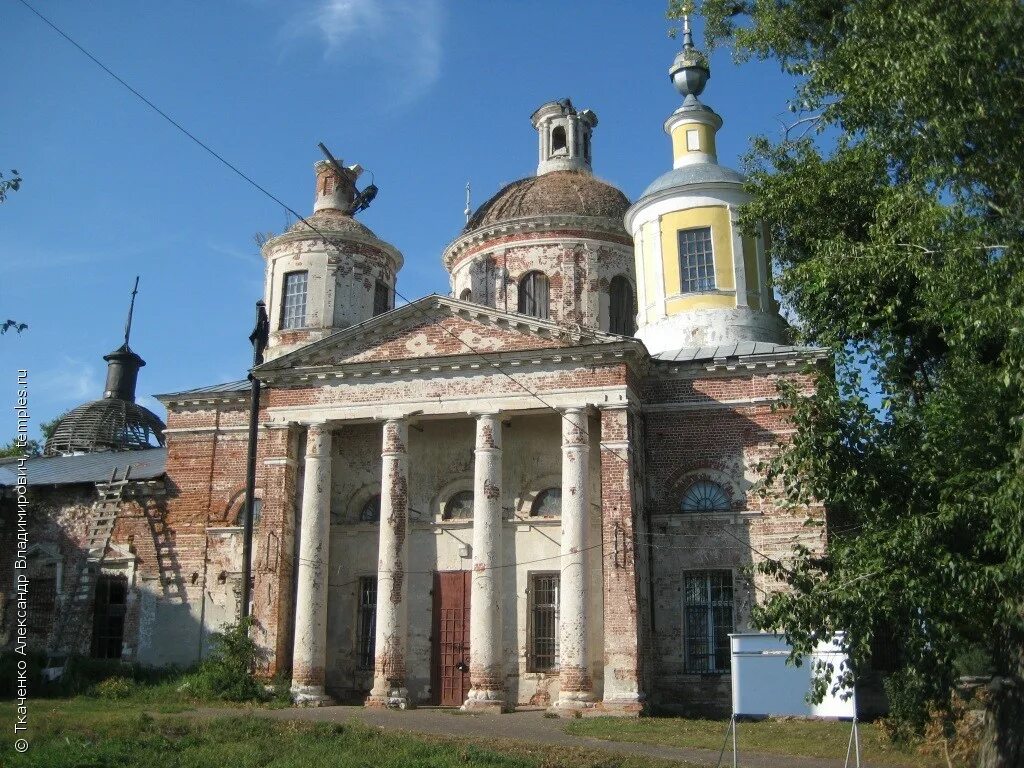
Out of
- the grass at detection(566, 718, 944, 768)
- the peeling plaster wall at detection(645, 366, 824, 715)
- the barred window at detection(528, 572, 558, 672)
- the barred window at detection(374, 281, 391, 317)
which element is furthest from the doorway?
the peeling plaster wall at detection(645, 366, 824, 715)

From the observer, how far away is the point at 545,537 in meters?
20.9

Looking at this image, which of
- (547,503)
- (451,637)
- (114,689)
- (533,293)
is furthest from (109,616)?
(533,293)

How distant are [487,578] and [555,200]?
11859 mm

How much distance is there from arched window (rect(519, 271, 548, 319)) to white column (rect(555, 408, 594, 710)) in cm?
717

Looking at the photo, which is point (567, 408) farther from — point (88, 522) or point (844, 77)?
point (88, 522)

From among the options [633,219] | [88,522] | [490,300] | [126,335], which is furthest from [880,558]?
[126,335]

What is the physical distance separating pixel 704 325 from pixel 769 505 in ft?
15.6

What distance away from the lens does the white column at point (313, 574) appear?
20141 millimetres

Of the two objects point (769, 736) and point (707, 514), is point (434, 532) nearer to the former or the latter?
point (707, 514)

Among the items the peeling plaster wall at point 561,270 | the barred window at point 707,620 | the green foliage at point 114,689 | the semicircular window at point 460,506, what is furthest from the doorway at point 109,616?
the barred window at point 707,620

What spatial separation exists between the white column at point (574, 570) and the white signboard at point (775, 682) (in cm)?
732

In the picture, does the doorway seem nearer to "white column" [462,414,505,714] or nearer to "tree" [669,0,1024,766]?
"white column" [462,414,505,714]

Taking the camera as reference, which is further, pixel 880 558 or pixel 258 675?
pixel 258 675

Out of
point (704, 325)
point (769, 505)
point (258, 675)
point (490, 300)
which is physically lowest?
point (258, 675)
